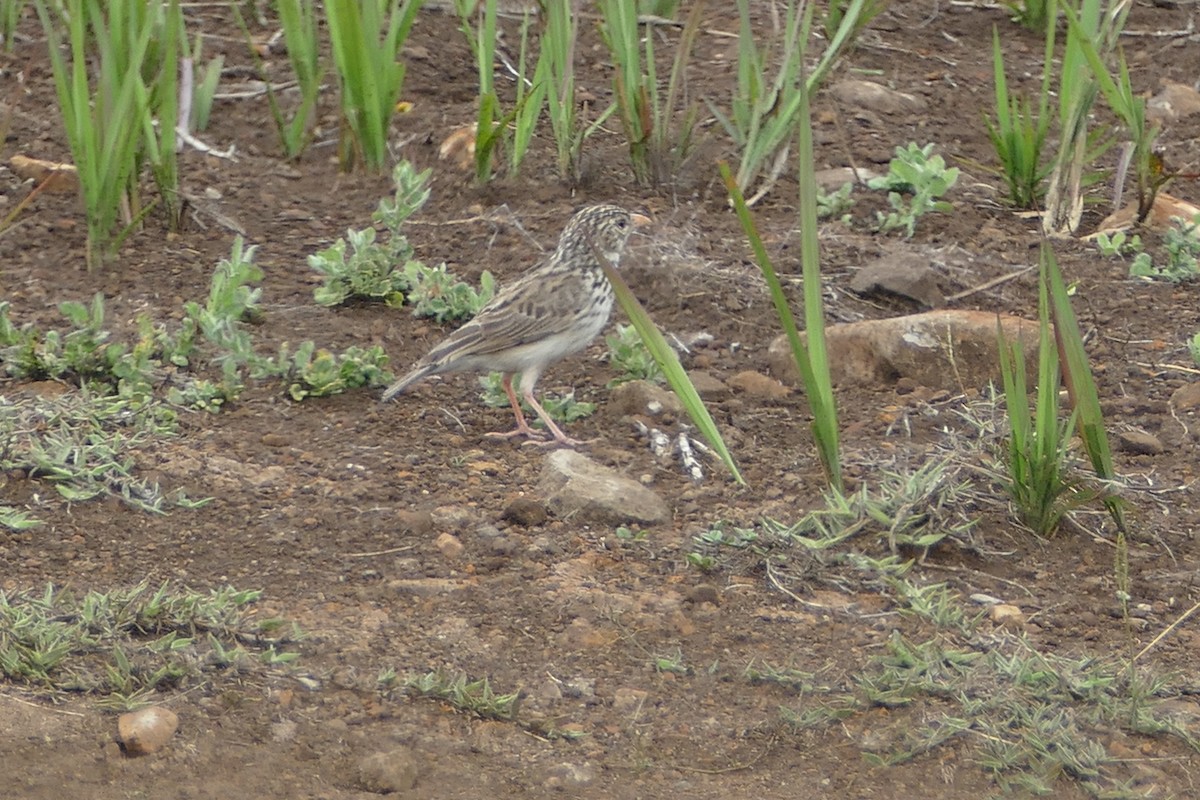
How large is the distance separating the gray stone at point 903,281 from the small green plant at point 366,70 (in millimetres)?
1980

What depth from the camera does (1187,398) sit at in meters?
5.39

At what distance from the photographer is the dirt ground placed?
360cm

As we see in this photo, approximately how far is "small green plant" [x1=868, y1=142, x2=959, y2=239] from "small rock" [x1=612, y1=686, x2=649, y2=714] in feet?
10.6

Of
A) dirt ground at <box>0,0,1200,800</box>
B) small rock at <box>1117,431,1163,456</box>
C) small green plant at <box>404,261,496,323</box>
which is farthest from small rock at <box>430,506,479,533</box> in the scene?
small rock at <box>1117,431,1163,456</box>

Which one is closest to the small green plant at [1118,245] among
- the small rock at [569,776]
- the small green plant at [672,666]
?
the small green plant at [672,666]

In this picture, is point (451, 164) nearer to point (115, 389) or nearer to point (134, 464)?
point (115, 389)

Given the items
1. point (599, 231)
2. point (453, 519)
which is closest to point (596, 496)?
point (453, 519)

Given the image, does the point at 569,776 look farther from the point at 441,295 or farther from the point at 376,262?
the point at 376,262

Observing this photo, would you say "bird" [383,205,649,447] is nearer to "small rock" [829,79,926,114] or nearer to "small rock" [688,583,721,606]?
"small rock" [688,583,721,606]

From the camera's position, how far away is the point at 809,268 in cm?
422

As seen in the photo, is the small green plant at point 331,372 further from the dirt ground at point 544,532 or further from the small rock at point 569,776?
the small rock at point 569,776

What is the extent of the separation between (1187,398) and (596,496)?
79.4 inches

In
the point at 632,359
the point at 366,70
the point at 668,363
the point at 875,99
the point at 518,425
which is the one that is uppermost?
the point at 366,70

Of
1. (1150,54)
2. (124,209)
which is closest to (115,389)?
(124,209)
